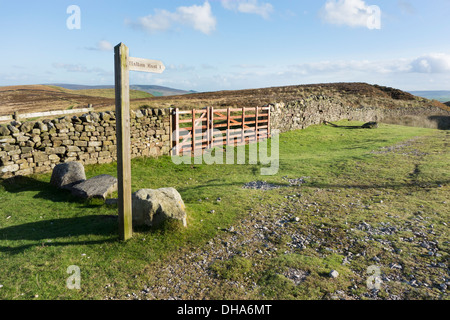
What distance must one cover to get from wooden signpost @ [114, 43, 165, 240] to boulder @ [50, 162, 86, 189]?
A: 430 cm

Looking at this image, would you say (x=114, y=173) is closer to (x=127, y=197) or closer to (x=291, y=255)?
(x=127, y=197)

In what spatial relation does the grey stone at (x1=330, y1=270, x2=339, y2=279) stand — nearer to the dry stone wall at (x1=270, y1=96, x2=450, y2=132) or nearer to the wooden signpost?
the wooden signpost

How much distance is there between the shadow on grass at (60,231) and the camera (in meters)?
5.70

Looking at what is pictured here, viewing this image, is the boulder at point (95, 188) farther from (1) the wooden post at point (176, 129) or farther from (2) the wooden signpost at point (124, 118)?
(1) the wooden post at point (176, 129)

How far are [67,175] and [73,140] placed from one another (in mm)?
2526

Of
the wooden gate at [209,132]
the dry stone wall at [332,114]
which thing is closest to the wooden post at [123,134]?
the wooden gate at [209,132]

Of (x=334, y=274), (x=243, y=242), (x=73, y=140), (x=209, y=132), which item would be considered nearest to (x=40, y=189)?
(x=73, y=140)

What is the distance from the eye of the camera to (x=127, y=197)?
5.63 metres

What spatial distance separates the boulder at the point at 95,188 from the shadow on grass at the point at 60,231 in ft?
3.86

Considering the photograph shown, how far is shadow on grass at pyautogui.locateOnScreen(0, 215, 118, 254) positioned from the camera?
5.70m

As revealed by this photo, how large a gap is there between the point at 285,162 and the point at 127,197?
28.1 ft

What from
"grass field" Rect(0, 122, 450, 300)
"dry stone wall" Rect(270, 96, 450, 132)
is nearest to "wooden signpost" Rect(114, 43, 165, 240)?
"grass field" Rect(0, 122, 450, 300)
